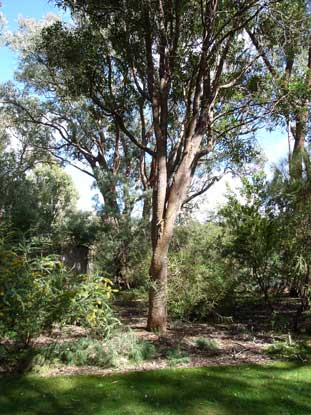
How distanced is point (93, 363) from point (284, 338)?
324cm

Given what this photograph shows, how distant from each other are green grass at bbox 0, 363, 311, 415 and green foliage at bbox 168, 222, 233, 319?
9.49 ft

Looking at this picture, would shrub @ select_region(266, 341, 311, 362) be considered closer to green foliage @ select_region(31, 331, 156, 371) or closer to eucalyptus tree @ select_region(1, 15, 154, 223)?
green foliage @ select_region(31, 331, 156, 371)

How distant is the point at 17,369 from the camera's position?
16.1 feet

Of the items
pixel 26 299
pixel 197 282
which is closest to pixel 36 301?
pixel 26 299

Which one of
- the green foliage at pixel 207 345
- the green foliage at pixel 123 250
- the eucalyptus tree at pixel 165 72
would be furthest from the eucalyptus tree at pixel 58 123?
the green foliage at pixel 207 345

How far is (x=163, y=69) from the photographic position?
8.05m

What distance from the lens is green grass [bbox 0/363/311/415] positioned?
152 inches

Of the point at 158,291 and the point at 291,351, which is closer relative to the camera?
the point at 291,351

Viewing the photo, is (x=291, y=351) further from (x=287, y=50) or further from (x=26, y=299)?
(x=287, y=50)

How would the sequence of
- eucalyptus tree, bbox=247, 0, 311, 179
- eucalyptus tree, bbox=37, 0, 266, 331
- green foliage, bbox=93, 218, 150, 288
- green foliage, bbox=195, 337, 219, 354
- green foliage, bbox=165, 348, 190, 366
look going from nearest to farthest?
green foliage, bbox=165, 348, 190, 366, green foliage, bbox=195, 337, 219, 354, eucalyptus tree, bbox=37, 0, 266, 331, eucalyptus tree, bbox=247, 0, 311, 179, green foliage, bbox=93, 218, 150, 288

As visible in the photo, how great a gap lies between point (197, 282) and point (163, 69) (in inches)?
162

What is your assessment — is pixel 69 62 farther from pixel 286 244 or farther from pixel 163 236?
pixel 286 244

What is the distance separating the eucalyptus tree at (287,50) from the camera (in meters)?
8.05

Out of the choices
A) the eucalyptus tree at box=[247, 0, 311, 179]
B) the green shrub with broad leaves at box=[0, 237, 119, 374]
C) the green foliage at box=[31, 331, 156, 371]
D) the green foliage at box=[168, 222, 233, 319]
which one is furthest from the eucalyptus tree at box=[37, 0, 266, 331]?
the green shrub with broad leaves at box=[0, 237, 119, 374]
